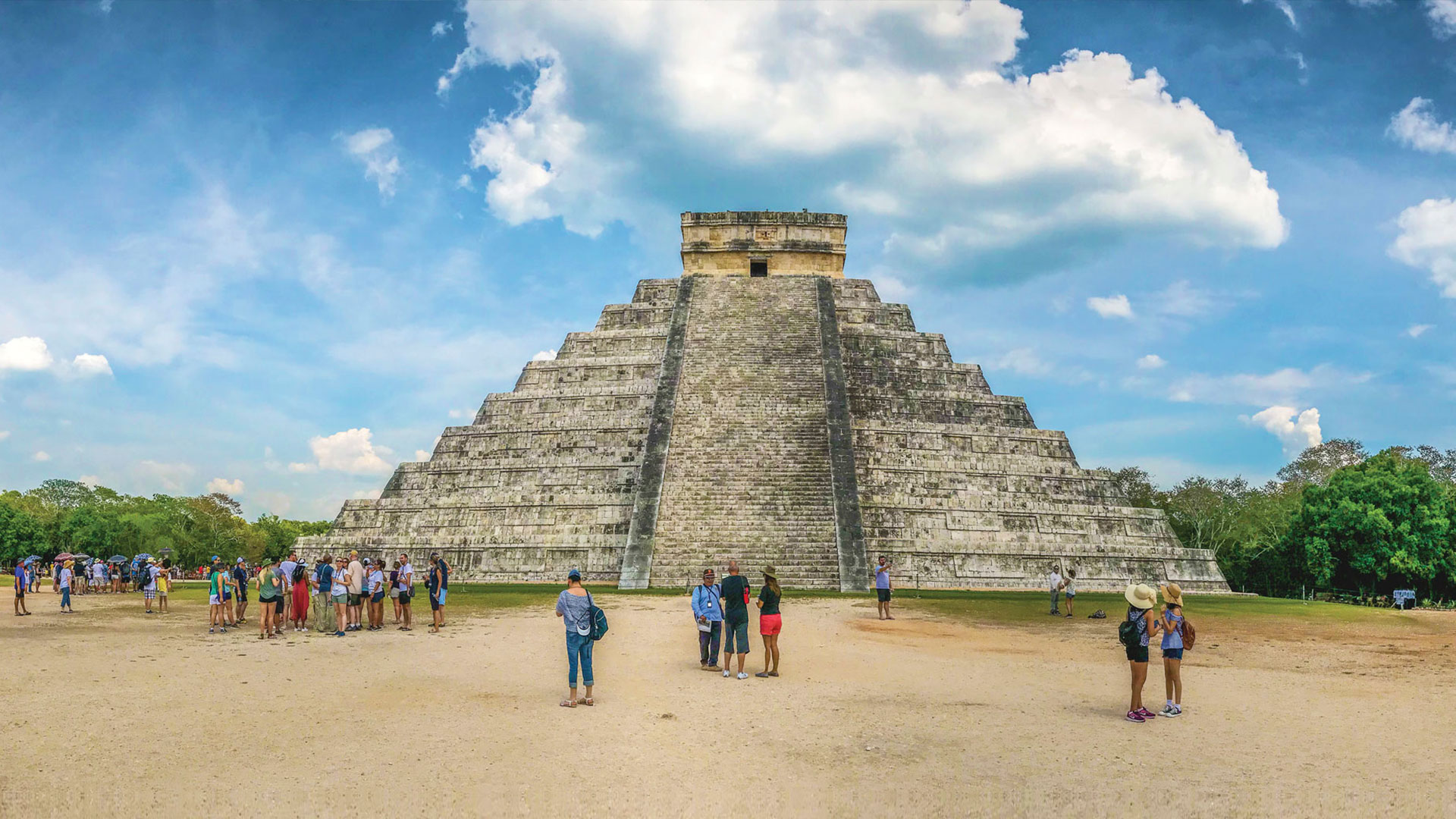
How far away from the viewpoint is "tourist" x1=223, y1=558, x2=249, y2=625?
44.2ft

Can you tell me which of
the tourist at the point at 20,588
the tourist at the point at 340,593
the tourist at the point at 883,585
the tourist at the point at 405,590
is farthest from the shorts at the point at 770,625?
the tourist at the point at 20,588

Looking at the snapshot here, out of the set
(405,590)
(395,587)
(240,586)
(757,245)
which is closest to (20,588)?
(240,586)

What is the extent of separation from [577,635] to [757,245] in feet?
81.9

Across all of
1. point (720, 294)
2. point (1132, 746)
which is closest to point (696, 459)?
point (720, 294)

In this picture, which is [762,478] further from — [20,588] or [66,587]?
[20,588]

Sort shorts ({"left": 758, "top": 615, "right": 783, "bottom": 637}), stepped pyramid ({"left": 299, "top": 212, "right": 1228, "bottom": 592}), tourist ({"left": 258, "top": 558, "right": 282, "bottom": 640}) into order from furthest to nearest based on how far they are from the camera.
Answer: stepped pyramid ({"left": 299, "top": 212, "right": 1228, "bottom": 592})
tourist ({"left": 258, "top": 558, "right": 282, "bottom": 640})
shorts ({"left": 758, "top": 615, "right": 783, "bottom": 637})

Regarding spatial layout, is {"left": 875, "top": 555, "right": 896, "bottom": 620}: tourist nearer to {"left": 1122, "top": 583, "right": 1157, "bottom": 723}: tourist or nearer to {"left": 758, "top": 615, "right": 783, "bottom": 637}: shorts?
{"left": 758, "top": 615, "right": 783, "bottom": 637}: shorts

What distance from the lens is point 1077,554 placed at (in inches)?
805

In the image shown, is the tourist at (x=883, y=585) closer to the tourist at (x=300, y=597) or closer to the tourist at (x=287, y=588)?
the tourist at (x=300, y=597)

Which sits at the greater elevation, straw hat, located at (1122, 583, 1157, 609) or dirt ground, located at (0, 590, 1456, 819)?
straw hat, located at (1122, 583, 1157, 609)

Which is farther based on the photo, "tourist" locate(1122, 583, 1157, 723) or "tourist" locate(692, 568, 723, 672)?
"tourist" locate(692, 568, 723, 672)

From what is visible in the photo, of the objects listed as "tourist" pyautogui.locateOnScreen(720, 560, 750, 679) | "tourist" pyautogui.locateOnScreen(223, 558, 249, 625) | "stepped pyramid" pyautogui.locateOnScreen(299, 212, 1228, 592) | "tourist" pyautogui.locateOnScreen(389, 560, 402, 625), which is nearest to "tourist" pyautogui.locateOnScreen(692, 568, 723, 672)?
"tourist" pyautogui.locateOnScreen(720, 560, 750, 679)

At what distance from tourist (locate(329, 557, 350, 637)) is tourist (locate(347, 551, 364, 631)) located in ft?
0.18

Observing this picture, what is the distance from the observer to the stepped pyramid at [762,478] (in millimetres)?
19719
